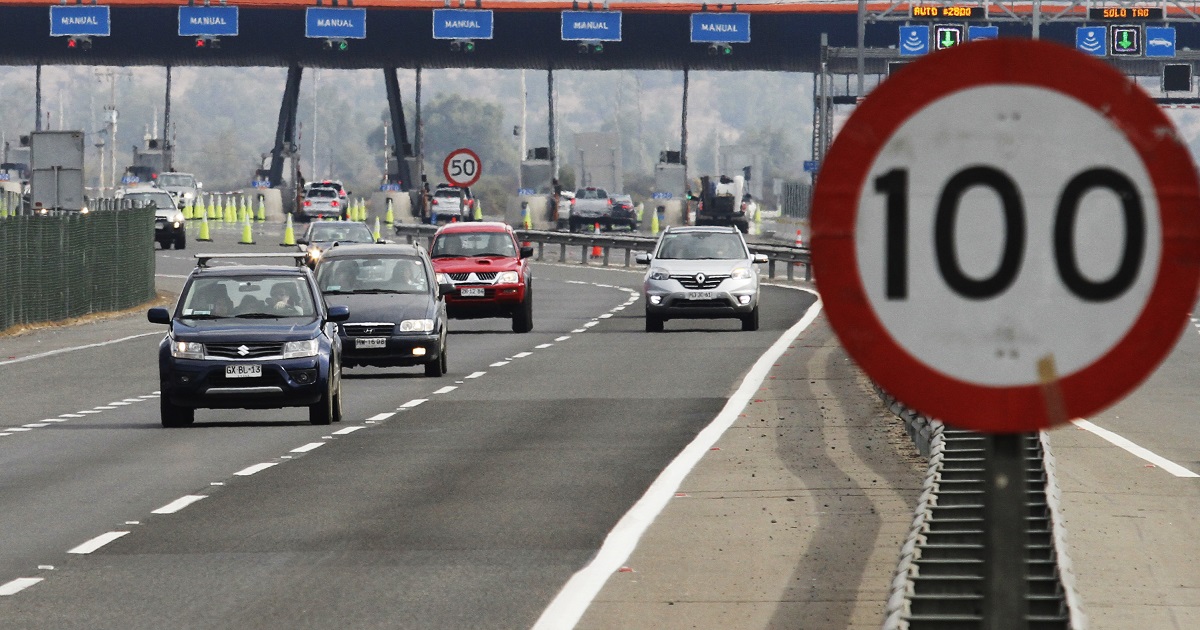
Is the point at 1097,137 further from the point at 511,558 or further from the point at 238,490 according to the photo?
the point at 238,490

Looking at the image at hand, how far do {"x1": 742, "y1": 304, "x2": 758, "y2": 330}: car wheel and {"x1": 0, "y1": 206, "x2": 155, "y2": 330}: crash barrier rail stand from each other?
12124 mm

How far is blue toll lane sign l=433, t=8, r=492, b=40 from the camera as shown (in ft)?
306

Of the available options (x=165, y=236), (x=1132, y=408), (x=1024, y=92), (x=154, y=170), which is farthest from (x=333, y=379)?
(x=154, y=170)

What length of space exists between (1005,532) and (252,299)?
18.6 meters

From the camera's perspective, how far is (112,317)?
44.0 metres

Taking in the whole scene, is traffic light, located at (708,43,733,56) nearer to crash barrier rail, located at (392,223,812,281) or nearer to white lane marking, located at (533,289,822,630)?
crash barrier rail, located at (392,223,812,281)

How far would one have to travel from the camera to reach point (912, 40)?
255ft

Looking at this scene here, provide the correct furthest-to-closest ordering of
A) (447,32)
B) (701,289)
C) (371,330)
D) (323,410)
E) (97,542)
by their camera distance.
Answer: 1. (447,32)
2. (701,289)
3. (371,330)
4. (323,410)
5. (97,542)

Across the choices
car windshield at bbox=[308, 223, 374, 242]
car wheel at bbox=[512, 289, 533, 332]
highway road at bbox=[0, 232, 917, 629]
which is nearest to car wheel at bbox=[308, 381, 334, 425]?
highway road at bbox=[0, 232, 917, 629]

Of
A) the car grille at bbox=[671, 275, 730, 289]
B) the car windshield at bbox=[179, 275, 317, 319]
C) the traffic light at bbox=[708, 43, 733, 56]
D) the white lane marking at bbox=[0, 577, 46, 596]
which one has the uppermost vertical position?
the traffic light at bbox=[708, 43, 733, 56]

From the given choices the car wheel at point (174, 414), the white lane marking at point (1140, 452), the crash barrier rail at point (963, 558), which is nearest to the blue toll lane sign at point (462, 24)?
the car wheel at point (174, 414)

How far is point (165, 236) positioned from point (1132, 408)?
51.1 m

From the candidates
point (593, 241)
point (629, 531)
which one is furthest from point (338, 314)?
point (593, 241)

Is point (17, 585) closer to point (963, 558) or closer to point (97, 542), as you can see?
point (97, 542)
